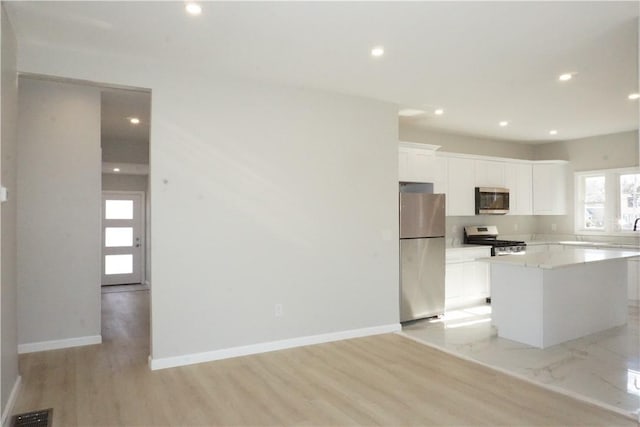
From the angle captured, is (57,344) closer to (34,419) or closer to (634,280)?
(34,419)

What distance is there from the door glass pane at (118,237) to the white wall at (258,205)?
520 cm

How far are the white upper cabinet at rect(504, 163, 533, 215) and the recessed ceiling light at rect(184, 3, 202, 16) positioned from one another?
5.82 m

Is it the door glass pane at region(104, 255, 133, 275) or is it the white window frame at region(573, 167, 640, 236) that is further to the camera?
the door glass pane at region(104, 255, 133, 275)

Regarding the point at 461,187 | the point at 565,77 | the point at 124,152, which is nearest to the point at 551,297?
the point at 565,77

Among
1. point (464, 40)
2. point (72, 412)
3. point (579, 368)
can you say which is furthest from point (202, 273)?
point (579, 368)

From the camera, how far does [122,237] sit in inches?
323

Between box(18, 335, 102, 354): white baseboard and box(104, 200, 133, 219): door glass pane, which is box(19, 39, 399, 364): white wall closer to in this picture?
box(18, 335, 102, 354): white baseboard

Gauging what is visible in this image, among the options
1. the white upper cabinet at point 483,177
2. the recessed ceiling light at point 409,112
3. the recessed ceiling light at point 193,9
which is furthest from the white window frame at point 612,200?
the recessed ceiling light at point 193,9

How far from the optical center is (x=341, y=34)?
3045 millimetres

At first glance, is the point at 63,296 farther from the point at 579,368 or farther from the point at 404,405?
the point at 579,368

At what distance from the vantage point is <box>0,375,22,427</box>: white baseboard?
2.61m

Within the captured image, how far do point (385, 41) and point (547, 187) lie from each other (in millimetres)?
5499

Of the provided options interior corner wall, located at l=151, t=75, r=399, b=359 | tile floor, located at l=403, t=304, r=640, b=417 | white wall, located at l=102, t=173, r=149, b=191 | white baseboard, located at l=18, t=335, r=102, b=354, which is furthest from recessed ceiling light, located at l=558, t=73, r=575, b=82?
white wall, located at l=102, t=173, r=149, b=191

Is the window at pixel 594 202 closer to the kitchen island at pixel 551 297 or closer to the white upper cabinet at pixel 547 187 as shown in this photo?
the white upper cabinet at pixel 547 187
